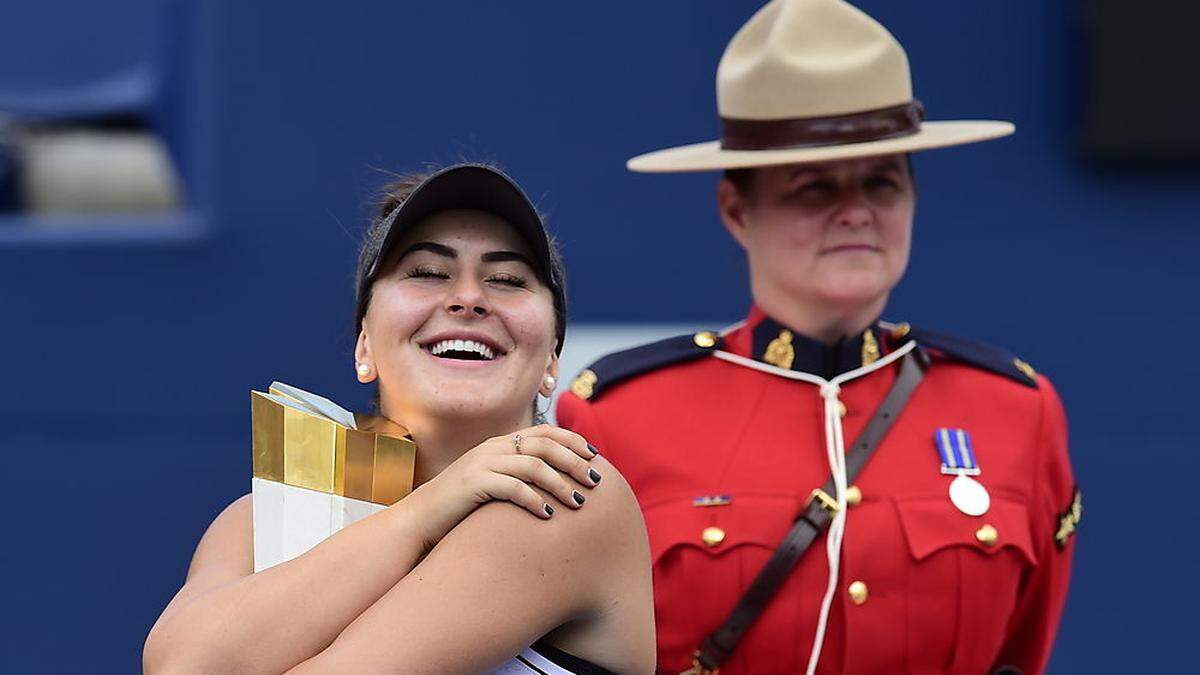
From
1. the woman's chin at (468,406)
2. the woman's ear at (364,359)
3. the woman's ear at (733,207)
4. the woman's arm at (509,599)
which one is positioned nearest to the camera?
the woman's arm at (509,599)

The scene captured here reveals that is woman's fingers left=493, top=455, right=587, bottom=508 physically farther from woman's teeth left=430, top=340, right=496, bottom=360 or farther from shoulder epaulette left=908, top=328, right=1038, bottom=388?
shoulder epaulette left=908, top=328, right=1038, bottom=388

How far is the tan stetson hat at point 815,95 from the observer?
2.56m

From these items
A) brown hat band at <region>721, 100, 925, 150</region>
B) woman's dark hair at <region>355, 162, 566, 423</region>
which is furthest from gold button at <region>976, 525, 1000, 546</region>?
woman's dark hair at <region>355, 162, 566, 423</region>

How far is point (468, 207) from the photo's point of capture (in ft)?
6.12

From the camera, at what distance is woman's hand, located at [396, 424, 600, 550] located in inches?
65.3

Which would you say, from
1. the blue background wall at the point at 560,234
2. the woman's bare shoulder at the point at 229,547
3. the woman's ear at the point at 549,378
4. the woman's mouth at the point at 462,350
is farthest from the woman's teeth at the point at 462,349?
the blue background wall at the point at 560,234

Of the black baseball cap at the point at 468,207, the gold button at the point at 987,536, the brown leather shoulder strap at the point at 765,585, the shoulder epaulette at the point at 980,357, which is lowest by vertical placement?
the brown leather shoulder strap at the point at 765,585

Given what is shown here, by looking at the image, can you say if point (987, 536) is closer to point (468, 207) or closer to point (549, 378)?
point (549, 378)

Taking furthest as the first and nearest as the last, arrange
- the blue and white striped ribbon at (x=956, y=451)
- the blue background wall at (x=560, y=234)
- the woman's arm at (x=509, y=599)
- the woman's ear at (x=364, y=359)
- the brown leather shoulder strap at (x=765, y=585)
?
the blue background wall at (x=560, y=234) < the blue and white striped ribbon at (x=956, y=451) < the brown leather shoulder strap at (x=765, y=585) < the woman's ear at (x=364, y=359) < the woman's arm at (x=509, y=599)

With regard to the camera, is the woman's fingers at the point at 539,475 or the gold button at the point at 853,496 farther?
the gold button at the point at 853,496

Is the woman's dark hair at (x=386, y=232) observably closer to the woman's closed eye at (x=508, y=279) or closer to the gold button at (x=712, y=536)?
the woman's closed eye at (x=508, y=279)

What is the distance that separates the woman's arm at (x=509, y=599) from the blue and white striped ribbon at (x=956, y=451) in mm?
951

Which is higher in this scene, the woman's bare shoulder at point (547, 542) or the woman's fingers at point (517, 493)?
the woman's fingers at point (517, 493)

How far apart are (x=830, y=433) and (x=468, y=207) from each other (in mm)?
895
